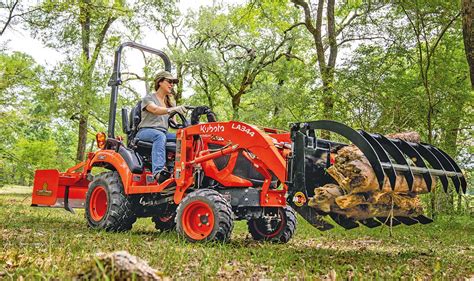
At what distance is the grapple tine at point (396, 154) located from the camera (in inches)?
212

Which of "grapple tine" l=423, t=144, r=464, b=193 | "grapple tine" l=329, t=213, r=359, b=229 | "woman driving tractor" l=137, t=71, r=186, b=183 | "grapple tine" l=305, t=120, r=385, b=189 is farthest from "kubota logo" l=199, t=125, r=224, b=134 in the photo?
"grapple tine" l=423, t=144, r=464, b=193

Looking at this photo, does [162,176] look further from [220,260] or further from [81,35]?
[81,35]

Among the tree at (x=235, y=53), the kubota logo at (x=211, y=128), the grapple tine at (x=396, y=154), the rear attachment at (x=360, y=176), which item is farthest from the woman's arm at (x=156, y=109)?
the tree at (x=235, y=53)

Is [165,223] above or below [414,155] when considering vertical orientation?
below

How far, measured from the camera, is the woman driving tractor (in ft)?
23.4

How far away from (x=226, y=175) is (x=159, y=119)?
1531 millimetres

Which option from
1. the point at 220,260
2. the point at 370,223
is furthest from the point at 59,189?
the point at 370,223

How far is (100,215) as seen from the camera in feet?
26.2

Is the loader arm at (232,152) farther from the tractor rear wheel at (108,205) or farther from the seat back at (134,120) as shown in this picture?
the tractor rear wheel at (108,205)

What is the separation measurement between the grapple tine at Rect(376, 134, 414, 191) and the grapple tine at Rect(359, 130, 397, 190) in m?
0.28

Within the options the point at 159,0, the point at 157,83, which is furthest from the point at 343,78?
the point at 159,0

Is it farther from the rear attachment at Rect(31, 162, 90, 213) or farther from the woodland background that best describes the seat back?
the woodland background

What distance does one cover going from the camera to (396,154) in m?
5.46

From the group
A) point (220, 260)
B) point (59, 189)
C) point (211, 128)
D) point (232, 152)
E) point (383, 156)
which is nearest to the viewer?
point (220, 260)
